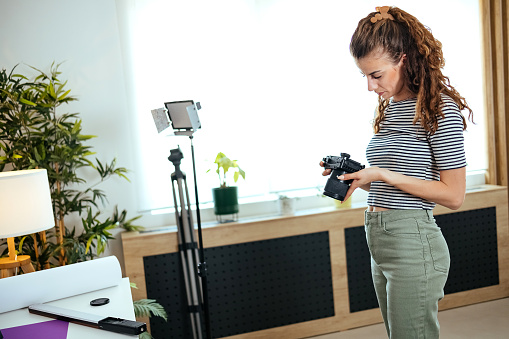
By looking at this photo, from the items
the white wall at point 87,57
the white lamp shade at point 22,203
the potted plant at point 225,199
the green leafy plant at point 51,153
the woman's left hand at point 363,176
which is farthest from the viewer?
the potted plant at point 225,199

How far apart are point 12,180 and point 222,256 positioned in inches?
52.3

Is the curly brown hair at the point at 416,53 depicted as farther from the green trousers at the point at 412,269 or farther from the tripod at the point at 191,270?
the tripod at the point at 191,270

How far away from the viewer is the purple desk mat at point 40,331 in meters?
1.63

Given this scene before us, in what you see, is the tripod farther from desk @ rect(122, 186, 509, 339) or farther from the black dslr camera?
the black dslr camera

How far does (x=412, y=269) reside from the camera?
1.72 m

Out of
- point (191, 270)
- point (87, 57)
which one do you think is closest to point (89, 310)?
point (191, 270)

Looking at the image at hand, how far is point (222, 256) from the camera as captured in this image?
10.7 feet

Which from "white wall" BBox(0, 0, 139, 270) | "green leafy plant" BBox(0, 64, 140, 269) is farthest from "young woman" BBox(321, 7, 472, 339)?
"white wall" BBox(0, 0, 139, 270)

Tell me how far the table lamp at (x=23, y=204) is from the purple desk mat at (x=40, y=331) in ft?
2.36

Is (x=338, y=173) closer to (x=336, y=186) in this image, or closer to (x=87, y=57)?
(x=336, y=186)

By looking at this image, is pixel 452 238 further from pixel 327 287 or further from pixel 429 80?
pixel 429 80

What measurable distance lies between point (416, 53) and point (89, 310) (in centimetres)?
134

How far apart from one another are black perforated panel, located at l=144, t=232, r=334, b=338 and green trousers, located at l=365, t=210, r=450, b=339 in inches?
62.6

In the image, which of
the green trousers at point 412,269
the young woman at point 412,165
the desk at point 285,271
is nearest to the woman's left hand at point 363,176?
the young woman at point 412,165
